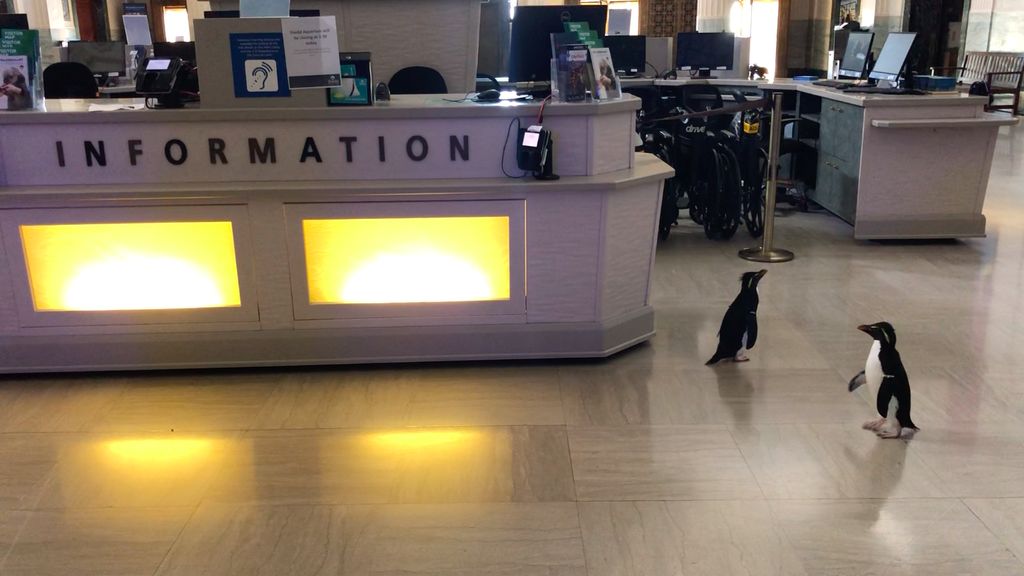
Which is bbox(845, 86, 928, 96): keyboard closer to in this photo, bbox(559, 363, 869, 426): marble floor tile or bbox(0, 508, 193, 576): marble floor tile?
bbox(559, 363, 869, 426): marble floor tile

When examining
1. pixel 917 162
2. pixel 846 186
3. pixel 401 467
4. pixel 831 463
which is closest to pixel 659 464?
pixel 831 463

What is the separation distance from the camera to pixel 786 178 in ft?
23.4

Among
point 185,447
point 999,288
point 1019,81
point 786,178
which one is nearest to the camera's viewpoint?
point 185,447

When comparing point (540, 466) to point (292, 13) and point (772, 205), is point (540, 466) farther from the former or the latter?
point (772, 205)

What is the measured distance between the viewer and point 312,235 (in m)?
3.43

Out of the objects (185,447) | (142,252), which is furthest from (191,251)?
(185,447)

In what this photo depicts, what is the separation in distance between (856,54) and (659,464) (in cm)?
486

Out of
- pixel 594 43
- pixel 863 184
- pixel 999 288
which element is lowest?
pixel 999 288

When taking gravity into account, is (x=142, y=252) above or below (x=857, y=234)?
above

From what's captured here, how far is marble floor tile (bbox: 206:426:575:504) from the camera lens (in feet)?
8.50

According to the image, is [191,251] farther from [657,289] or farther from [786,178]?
[786,178]

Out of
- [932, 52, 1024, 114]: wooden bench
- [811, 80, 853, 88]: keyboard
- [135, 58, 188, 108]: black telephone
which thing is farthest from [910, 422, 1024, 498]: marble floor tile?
[932, 52, 1024, 114]: wooden bench

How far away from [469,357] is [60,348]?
162 cm

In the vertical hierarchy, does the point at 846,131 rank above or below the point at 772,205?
above
